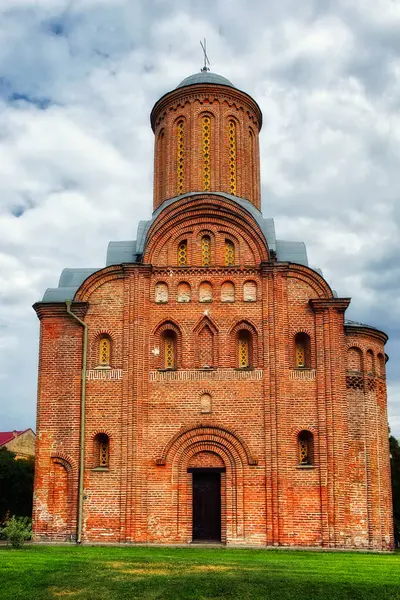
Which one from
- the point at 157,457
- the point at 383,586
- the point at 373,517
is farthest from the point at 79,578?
the point at 373,517

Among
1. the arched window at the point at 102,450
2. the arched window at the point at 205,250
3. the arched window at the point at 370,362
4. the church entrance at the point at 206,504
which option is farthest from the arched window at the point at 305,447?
the arched window at the point at 205,250

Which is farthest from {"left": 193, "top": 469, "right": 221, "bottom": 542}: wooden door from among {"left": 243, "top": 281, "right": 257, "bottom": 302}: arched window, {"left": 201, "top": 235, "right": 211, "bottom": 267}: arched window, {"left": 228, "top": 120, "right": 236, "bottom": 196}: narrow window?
{"left": 228, "top": 120, "right": 236, "bottom": 196}: narrow window

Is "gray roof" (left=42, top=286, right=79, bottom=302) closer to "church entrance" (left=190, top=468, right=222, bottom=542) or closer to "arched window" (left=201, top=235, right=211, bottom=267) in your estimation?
"arched window" (left=201, top=235, right=211, bottom=267)

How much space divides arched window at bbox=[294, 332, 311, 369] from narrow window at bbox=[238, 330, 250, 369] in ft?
4.56

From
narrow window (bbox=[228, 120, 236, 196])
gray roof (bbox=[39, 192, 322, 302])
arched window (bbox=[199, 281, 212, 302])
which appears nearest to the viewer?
arched window (bbox=[199, 281, 212, 302])

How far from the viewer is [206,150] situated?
79.3 ft

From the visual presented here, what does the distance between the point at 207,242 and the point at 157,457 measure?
21.4 feet

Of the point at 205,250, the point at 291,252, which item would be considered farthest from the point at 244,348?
the point at 291,252

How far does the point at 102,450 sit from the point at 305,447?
572cm

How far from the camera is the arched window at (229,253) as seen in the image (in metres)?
22.0

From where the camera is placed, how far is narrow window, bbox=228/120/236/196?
79.0 ft

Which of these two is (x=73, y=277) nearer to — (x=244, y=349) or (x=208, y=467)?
(x=244, y=349)

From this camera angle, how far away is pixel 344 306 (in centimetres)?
2116

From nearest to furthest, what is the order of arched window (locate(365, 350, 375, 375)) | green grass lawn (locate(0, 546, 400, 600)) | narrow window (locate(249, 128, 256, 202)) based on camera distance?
1. green grass lawn (locate(0, 546, 400, 600))
2. arched window (locate(365, 350, 375, 375))
3. narrow window (locate(249, 128, 256, 202))
